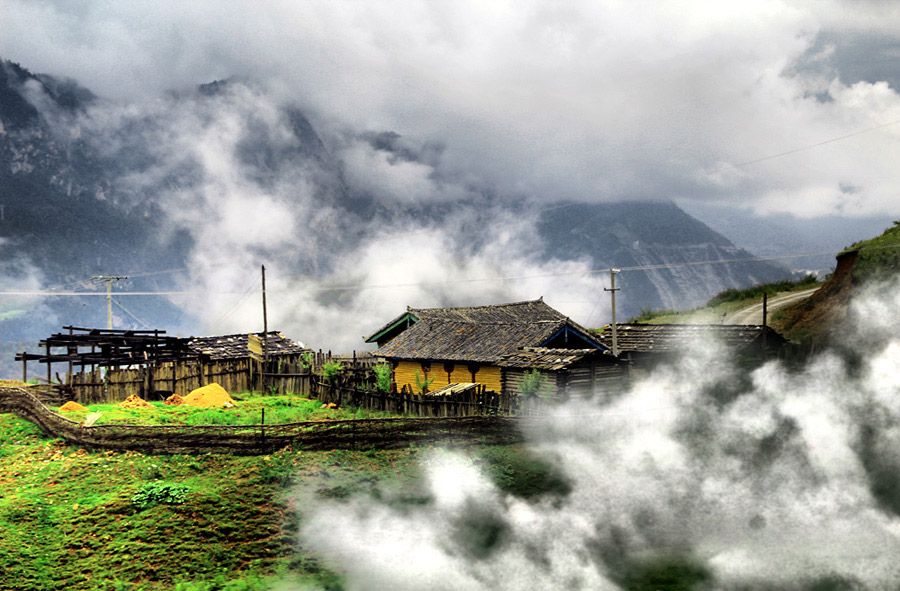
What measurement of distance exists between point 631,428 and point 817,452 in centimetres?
703

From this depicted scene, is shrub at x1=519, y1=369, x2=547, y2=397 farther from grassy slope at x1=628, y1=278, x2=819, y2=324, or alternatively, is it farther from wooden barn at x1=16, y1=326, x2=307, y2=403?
grassy slope at x1=628, y1=278, x2=819, y2=324

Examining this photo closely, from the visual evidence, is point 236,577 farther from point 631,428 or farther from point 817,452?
point 817,452

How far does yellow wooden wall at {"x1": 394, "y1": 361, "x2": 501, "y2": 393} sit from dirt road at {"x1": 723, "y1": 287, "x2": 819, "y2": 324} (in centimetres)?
2730

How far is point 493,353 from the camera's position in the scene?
3722cm

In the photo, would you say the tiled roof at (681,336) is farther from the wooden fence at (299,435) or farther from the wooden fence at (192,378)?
the wooden fence at (299,435)

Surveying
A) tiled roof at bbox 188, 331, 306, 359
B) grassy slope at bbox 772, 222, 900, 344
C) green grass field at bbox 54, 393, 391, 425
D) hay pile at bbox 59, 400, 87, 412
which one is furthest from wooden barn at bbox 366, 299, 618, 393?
hay pile at bbox 59, 400, 87, 412

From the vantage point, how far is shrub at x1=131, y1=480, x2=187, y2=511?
19.2 m

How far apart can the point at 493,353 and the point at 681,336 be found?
1399cm

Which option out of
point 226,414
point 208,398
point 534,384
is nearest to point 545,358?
point 534,384

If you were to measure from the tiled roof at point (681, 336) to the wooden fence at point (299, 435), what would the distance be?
19880 mm

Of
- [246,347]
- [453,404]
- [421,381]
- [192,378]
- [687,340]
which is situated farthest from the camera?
[246,347]

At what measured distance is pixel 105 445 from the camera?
24.2m

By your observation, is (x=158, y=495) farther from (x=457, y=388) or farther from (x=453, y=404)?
(x=457, y=388)

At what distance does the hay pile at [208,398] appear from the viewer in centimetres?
3762
